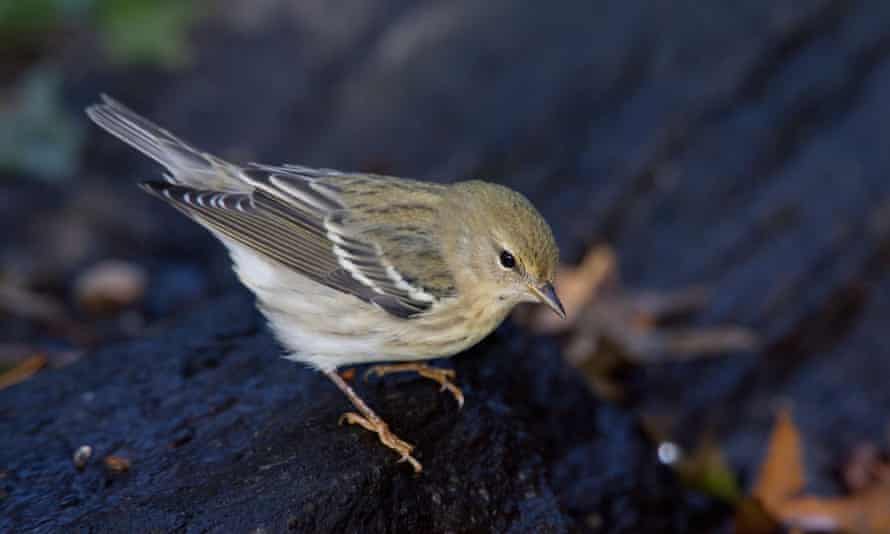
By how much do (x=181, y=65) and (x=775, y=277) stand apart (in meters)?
4.35

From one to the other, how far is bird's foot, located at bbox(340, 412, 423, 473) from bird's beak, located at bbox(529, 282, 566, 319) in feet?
2.58

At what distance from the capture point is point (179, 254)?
7.18 metres

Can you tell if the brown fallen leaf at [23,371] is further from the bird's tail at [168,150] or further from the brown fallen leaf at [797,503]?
the brown fallen leaf at [797,503]

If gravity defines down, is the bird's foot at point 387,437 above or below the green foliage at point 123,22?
Answer: below

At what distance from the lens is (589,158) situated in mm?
7047

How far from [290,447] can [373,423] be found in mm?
308

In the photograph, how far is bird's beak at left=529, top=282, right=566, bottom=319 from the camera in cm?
422

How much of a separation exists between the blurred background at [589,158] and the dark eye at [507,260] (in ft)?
6.13

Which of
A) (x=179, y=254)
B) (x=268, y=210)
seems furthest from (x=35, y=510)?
(x=179, y=254)

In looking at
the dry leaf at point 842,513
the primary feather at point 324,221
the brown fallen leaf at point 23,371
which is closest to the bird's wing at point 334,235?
the primary feather at point 324,221

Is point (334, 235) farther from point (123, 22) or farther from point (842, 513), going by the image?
point (123, 22)

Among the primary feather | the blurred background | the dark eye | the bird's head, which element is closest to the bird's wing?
the primary feather

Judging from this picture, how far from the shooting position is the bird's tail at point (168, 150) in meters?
4.65

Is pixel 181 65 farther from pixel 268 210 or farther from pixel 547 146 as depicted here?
pixel 268 210
